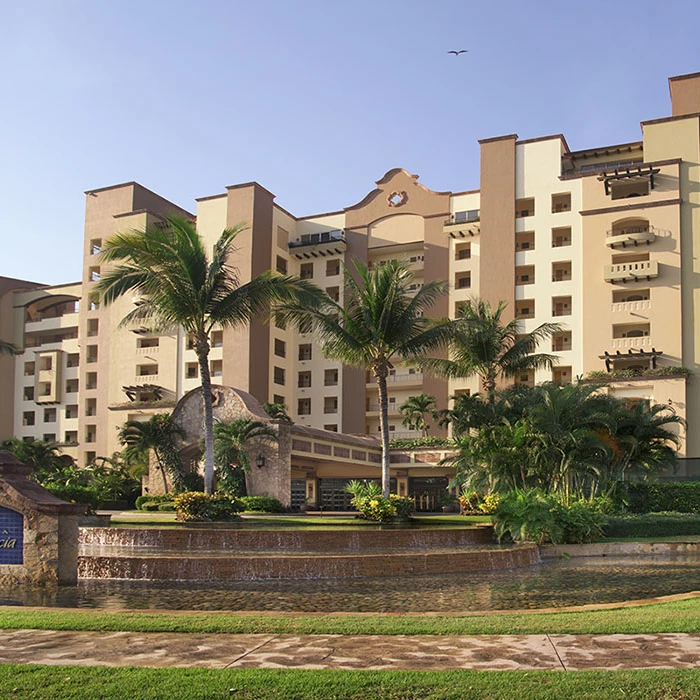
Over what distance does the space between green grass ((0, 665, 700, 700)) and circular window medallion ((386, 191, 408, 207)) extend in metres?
57.3

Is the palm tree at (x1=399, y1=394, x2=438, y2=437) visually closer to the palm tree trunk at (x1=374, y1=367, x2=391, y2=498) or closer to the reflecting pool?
the palm tree trunk at (x1=374, y1=367, x2=391, y2=498)

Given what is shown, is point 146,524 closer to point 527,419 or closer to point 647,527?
point 527,419

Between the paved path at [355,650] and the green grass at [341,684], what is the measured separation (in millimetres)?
432

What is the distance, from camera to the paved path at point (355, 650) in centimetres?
754

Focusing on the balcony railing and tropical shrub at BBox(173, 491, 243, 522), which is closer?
tropical shrub at BBox(173, 491, 243, 522)

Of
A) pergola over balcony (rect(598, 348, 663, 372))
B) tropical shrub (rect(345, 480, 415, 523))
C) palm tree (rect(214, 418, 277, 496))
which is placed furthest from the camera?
pergola over balcony (rect(598, 348, 663, 372))

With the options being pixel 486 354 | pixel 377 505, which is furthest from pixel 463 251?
pixel 377 505

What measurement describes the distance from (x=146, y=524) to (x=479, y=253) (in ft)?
121

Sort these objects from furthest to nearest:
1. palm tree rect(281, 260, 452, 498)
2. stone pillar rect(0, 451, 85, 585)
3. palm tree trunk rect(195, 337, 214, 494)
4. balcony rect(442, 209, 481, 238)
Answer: balcony rect(442, 209, 481, 238) < palm tree rect(281, 260, 452, 498) < palm tree trunk rect(195, 337, 214, 494) < stone pillar rect(0, 451, 85, 585)

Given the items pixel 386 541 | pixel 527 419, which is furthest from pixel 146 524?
pixel 527 419

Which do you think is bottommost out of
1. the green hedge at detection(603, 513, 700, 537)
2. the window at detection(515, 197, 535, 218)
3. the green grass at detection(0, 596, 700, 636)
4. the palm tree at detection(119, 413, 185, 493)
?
the green hedge at detection(603, 513, 700, 537)

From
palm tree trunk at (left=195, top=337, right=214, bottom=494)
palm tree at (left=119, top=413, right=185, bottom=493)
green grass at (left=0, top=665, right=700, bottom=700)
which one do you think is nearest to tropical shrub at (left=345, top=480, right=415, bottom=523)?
palm tree trunk at (left=195, top=337, right=214, bottom=494)

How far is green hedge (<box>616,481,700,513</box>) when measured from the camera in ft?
111

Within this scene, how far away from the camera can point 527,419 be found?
2883 cm
